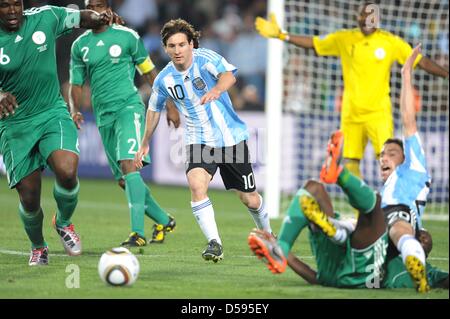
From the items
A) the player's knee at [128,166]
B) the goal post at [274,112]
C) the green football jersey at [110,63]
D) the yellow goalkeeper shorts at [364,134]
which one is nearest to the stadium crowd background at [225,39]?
the goal post at [274,112]

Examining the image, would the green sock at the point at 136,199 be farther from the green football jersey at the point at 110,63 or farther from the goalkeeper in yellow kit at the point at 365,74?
the goalkeeper in yellow kit at the point at 365,74

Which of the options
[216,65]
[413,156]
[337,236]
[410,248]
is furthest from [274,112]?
[410,248]

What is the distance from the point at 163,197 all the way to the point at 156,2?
297 inches

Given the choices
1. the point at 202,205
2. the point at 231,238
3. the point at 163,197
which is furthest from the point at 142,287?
the point at 163,197

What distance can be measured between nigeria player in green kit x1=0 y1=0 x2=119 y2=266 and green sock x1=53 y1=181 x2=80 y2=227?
0.08 m

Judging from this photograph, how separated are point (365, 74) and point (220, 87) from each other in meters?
4.07

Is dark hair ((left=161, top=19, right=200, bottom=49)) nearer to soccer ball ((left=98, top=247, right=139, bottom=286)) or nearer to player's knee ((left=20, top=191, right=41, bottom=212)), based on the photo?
player's knee ((left=20, top=191, right=41, bottom=212))

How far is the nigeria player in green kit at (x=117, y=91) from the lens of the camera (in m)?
9.84

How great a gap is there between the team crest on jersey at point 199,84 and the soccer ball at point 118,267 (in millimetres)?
2267

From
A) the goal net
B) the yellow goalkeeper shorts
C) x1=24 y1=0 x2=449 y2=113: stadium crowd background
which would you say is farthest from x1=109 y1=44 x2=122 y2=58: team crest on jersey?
x1=24 y1=0 x2=449 y2=113: stadium crowd background

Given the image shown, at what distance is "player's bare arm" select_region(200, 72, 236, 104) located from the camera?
785 cm

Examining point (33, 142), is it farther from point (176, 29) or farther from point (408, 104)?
point (408, 104)

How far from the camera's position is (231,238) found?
10805 mm

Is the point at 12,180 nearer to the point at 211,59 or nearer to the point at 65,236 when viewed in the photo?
the point at 65,236
